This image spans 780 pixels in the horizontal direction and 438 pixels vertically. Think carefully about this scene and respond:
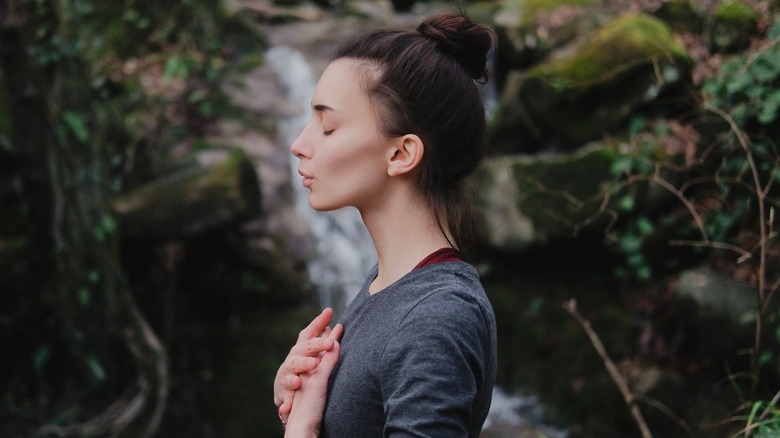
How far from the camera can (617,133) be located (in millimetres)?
4734

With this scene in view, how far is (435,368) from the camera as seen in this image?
1.01 metres

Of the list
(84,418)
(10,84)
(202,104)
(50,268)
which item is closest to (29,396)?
(84,418)

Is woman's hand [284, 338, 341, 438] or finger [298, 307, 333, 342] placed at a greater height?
finger [298, 307, 333, 342]

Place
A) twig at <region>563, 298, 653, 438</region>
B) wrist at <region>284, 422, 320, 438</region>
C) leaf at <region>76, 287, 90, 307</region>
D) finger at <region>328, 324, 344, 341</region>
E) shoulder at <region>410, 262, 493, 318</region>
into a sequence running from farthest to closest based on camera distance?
leaf at <region>76, 287, 90, 307</region> < twig at <region>563, 298, 653, 438</region> < finger at <region>328, 324, 344, 341</region> < wrist at <region>284, 422, 320, 438</region> < shoulder at <region>410, 262, 493, 318</region>

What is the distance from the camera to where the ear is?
124 cm

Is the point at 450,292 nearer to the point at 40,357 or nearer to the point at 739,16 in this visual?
the point at 40,357

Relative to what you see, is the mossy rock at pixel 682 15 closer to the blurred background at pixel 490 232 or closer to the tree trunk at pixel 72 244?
the blurred background at pixel 490 232

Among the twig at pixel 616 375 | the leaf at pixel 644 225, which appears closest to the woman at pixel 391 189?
the twig at pixel 616 375

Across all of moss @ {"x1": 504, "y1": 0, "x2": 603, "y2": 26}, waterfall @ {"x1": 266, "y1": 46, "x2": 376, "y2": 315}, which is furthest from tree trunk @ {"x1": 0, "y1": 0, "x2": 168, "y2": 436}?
moss @ {"x1": 504, "y1": 0, "x2": 603, "y2": 26}

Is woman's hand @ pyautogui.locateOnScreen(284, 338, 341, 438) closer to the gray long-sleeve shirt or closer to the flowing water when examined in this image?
the gray long-sleeve shirt

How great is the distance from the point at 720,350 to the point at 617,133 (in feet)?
6.06

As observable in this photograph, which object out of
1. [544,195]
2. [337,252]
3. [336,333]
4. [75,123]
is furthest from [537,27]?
[336,333]

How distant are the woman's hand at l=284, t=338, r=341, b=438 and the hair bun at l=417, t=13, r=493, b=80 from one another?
2.22ft

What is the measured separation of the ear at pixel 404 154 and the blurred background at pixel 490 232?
6.32 feet
